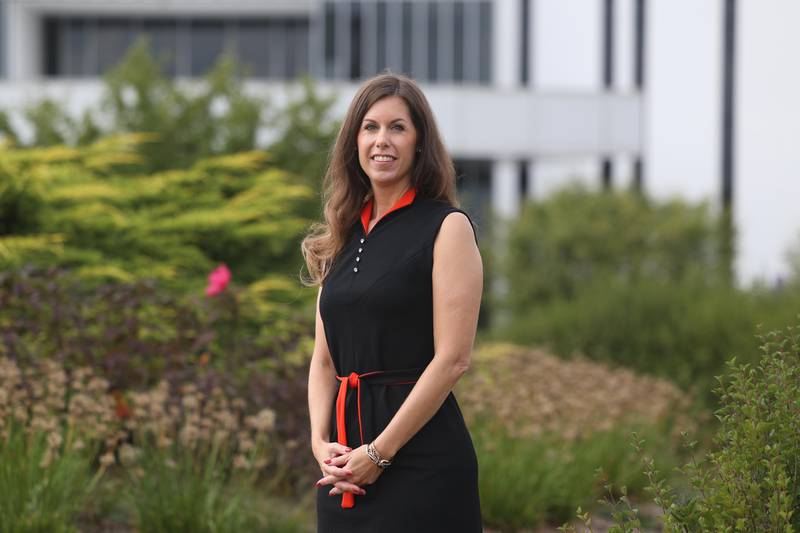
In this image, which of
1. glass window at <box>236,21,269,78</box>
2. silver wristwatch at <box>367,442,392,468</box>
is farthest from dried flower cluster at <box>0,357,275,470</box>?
glass window at <box>236,21,269,78</box>

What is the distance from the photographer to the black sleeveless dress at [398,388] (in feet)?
9.43

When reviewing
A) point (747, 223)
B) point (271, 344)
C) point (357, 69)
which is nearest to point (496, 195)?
point (357, 69)

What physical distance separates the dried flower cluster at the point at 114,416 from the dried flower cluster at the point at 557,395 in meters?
1.59

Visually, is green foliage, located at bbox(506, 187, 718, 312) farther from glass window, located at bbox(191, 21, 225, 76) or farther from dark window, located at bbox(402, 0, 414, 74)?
glass window, located at bbox(191, 21, 225, 76)

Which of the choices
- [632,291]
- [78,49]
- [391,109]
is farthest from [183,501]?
[78,49]

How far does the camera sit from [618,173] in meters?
20.8

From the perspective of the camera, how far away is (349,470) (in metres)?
2.87

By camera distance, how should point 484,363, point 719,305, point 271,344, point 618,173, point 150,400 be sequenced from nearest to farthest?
point 150,400, point 271,344, point 484,363, point 719,305, point 618,173

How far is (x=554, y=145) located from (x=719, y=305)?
913cm

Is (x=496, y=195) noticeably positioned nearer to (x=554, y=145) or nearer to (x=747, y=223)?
(x=554, y=145)

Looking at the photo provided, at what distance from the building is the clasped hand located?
12316 millimetres

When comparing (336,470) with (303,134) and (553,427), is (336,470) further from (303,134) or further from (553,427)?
(303,134)

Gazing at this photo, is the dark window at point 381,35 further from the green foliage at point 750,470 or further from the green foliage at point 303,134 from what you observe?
the green foliage at point 750,470

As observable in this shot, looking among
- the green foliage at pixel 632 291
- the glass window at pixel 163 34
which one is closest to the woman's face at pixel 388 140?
the green foliage at pixel 632 291
